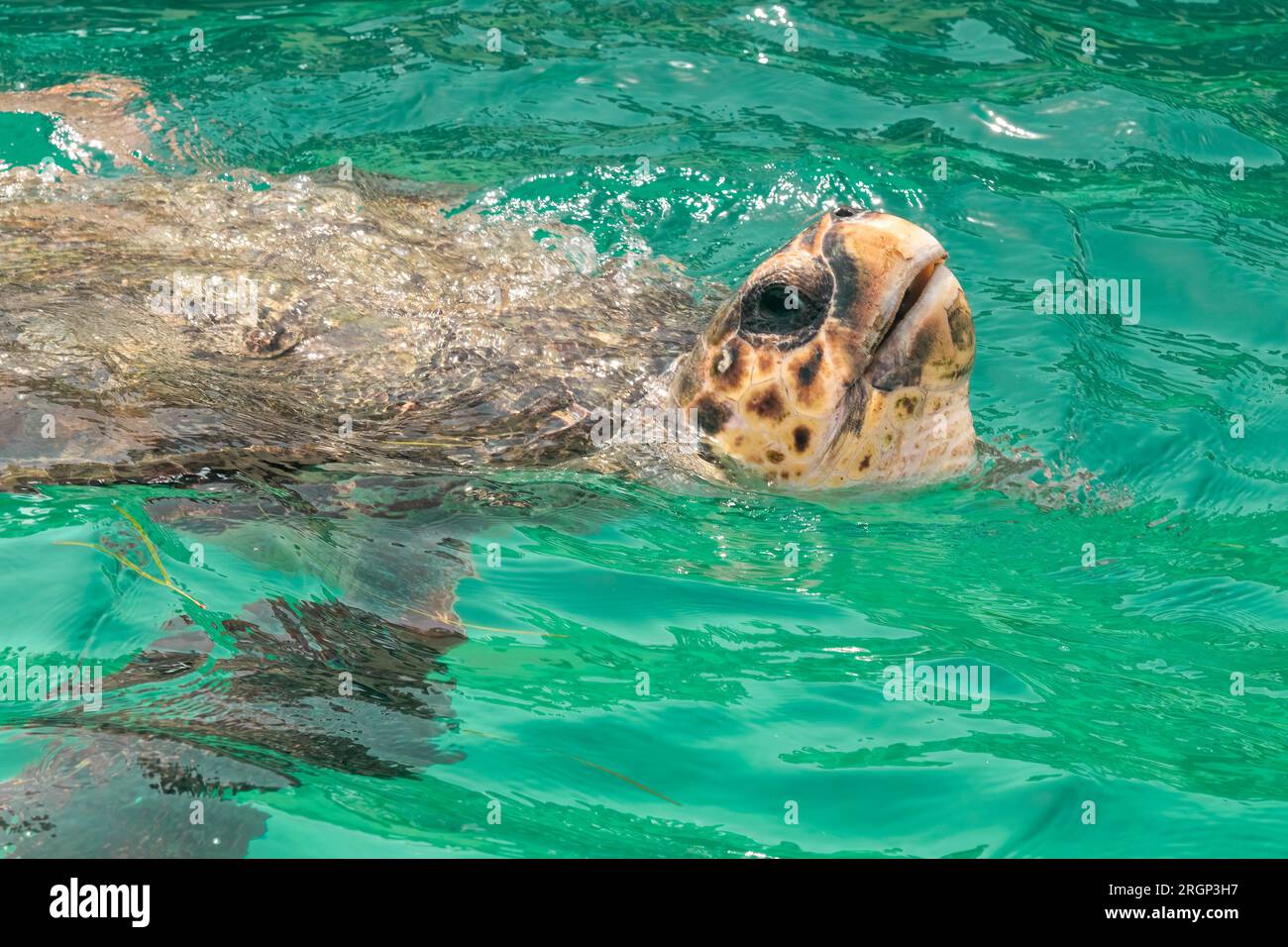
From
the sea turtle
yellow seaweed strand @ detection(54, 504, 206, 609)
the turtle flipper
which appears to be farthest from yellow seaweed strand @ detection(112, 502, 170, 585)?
the turtle flipper

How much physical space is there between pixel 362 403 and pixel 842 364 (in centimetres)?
178

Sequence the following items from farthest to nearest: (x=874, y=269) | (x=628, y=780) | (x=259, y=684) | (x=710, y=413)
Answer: (x=710, y=413) → (x=874, y=269) → (x=259, y=684) → (x=628, y=780)

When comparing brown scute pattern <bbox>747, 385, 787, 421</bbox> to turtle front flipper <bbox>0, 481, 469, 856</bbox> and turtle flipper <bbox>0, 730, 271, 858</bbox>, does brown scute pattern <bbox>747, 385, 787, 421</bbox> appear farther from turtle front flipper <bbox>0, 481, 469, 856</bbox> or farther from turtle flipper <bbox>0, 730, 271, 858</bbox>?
turtle flipper <bbox>0, 730, 271, 858</bbox>

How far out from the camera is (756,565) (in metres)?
4.33

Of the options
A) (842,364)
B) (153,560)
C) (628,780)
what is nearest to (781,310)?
(842,364)

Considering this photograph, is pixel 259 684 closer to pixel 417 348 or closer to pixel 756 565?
pixel 756 565

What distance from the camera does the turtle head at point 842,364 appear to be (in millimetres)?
4078

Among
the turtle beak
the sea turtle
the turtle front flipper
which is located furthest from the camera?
the turtle beak

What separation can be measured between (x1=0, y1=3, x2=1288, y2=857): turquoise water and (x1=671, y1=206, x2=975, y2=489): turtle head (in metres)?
0.24

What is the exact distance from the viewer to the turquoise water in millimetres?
3076

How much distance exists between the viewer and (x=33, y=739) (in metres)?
3.05

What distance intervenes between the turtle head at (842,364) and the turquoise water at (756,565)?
24 centimetres
